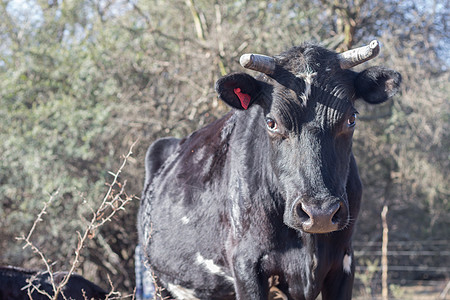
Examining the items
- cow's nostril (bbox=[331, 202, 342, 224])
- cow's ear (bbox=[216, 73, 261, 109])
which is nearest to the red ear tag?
cow's ear (bbox=[216, 73, 261, 109])

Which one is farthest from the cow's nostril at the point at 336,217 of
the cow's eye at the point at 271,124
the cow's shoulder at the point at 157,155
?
the cow's shoulder at the point at 157,155

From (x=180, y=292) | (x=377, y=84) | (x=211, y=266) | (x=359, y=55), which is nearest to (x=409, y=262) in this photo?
(x=180, y=292)

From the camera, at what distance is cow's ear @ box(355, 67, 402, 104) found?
3.62m

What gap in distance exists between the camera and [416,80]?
9844mm

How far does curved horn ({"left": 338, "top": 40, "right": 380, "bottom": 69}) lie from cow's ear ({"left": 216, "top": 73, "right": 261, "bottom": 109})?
1.83 feet

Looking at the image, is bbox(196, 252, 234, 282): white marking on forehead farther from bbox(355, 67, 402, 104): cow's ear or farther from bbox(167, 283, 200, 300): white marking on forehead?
bbox(355, 67, 402, 104): cow's ear

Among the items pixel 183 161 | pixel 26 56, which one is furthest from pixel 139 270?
pixel 26 56

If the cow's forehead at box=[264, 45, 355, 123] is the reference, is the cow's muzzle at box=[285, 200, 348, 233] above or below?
below

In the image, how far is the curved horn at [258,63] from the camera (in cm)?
333

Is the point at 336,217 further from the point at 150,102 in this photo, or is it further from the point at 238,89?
the point at 150,102

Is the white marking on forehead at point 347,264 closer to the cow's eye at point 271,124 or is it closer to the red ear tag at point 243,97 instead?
the cow's eye at point 271,124

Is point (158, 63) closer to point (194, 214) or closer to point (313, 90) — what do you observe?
point (194, 214)

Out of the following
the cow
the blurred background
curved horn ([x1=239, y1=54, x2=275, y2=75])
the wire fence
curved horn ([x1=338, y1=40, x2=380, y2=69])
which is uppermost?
curved horn ([x1=239, y1=54, x2=275, y2=75])

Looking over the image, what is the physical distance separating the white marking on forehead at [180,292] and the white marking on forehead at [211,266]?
0.41 m
